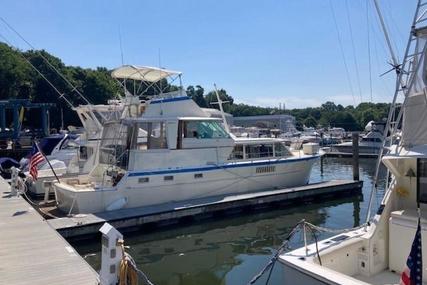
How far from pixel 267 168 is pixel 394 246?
1083 centimetres

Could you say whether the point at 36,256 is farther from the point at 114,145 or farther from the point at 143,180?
the point at 114,145

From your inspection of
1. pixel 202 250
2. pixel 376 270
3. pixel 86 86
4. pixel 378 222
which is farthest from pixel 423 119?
pixel 86 86

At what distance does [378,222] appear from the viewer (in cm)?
670

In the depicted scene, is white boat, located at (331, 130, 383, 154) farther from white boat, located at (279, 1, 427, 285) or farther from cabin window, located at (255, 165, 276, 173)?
white boat, located at (279, 1, 427, 285)

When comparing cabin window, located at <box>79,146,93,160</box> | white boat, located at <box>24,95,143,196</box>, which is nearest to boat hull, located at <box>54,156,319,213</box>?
white boat, located at <box>24,95,143,196</box>

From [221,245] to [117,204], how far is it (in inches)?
154

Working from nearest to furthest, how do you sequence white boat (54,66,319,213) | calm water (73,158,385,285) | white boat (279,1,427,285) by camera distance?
white boat (279,1,427,285) → calm water (73,158,385,285) → white boat (54,66,319,213)

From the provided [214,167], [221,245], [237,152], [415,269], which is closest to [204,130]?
[214,167]

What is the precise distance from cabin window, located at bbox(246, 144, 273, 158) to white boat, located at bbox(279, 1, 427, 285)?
10233mm

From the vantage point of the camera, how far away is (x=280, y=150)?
18.3 m

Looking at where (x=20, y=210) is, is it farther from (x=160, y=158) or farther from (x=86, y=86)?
(x=86, y=86)

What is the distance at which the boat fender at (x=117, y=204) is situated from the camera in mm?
13666

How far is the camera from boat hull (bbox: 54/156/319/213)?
1355 centimetres

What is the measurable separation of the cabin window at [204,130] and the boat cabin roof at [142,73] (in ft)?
7.59
